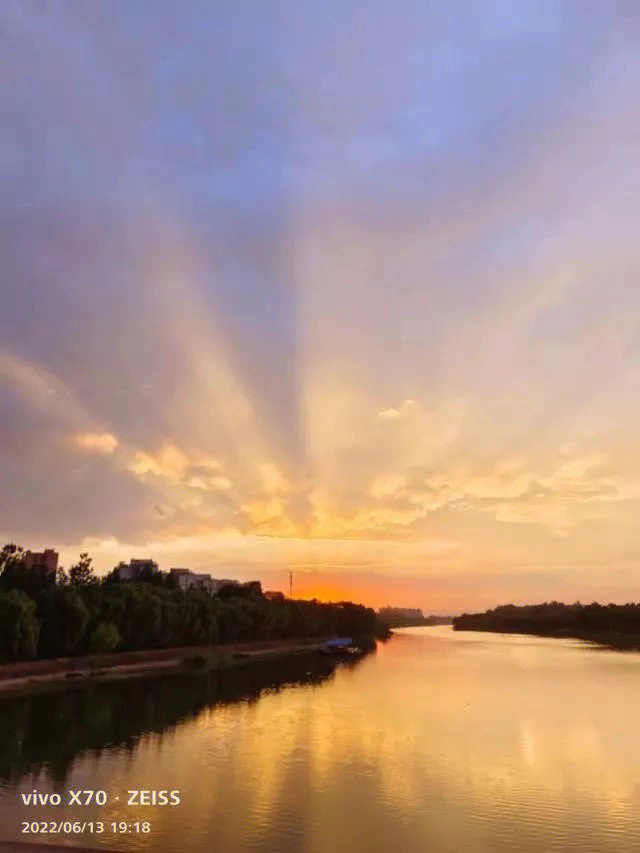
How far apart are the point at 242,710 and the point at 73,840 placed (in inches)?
1085

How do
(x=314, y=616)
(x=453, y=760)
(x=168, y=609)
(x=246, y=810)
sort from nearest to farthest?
(x=246, y=810) → (x=453, y=760) → (x=168, y=609) → (x=314, y=616)

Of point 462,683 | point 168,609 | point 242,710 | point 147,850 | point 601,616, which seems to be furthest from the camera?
point 601,616

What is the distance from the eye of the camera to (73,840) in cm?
1648

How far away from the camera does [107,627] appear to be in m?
63.1

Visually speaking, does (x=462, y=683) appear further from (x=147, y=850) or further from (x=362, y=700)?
(x=147, y=850)

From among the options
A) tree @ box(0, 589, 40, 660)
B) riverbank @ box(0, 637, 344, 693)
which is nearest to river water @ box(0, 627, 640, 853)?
riverbank @ box(0, 637, 344, 693)

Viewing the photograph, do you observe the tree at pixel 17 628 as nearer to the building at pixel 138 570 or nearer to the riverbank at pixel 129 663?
the riverbank at pixel 129 663

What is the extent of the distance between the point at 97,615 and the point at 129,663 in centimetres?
451

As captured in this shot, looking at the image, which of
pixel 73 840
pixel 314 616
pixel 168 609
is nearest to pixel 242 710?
pixel 73 840

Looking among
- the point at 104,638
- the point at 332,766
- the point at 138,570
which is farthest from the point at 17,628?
the point at 138,570

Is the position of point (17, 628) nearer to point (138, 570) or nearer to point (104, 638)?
point (104, 638)

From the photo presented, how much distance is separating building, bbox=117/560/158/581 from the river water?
56.1 m

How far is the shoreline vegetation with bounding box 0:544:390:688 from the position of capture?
171 feet

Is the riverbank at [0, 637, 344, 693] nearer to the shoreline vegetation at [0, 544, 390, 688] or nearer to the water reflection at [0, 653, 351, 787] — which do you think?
the shoreline vegetation at [0, 544, 390, 688]
